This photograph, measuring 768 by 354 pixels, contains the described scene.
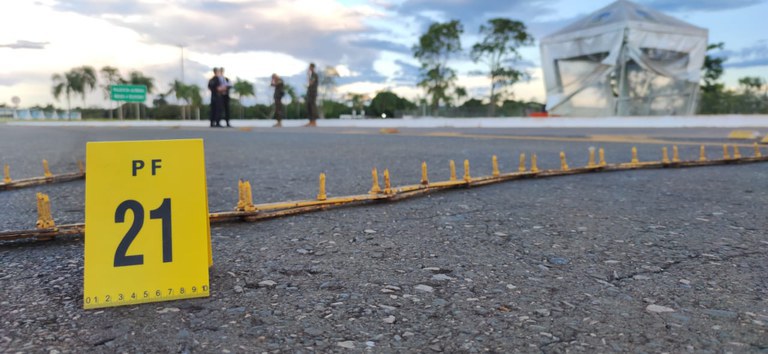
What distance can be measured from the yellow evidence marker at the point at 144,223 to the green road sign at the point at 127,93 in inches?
2473

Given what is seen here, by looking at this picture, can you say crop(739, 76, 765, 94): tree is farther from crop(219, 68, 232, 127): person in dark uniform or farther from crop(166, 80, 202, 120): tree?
crop(166, 80, 202, 120): tree

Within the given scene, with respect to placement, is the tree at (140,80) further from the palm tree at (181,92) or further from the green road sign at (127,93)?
the green road sign at (127,93)

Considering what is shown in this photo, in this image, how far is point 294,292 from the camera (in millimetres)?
2133

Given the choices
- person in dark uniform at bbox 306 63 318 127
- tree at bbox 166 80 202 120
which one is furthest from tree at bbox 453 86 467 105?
tree at bbox 166 80 202 120

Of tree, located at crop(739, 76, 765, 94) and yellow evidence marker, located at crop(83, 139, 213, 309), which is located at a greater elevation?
tree, located at crop(739, 76, 765, 94)

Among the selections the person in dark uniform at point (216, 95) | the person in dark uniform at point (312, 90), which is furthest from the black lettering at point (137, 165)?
the person in dark uniform at point (312, 90)

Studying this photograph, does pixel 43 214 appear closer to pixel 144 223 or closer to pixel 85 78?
pixel 144 223

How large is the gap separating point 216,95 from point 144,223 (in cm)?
2017

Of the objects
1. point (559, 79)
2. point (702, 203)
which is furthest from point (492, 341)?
point (559, 79)

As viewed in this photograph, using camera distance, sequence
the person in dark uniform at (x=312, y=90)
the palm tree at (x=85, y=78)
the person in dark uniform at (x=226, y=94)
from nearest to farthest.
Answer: the person in dark uniform at (x=226, y=94), the person in dark uniform at (x=312, y=90), the palm tree at (x=85, y=78)

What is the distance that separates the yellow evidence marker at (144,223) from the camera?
6.48 ft

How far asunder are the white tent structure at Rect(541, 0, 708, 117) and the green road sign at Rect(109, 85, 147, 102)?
4464 cm

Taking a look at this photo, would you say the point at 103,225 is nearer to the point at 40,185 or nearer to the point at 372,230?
the point at 372,230

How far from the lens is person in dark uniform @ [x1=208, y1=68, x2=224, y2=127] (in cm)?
2044
